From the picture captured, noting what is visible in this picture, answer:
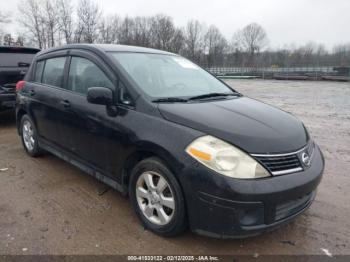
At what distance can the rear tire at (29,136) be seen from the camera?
4770 mm

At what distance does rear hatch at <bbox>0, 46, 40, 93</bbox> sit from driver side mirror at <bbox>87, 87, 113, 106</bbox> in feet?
15.9

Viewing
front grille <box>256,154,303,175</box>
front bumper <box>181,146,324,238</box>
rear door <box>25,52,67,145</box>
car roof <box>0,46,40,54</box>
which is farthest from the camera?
car roof <box>0,46,40,54</box>

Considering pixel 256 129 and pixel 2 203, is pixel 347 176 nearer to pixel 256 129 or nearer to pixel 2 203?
pixel 256 129

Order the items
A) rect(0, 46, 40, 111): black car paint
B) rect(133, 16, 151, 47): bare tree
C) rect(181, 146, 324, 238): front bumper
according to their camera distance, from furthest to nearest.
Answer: rect(133, 16, 151, 47): bare tree
rect(0, 46, 40, 111): black car paint
rect(181, 146, 324, 238): front bumper

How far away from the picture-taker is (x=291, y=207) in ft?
8.27

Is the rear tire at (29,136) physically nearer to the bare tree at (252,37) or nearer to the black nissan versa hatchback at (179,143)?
→ the black nissan versa hatchback at (179,143)

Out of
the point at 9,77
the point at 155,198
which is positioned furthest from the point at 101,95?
the point at 9,77

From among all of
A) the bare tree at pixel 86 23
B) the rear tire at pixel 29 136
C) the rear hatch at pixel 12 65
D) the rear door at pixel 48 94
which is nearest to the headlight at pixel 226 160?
the rear door at pixel 48 94

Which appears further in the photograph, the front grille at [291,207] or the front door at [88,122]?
the front door at [88,122]

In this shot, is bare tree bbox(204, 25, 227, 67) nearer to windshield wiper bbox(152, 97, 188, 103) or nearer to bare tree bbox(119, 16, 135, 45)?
bare tree bbox(119, 16, 135, 45)

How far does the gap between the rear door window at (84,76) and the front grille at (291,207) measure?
6.45 ft

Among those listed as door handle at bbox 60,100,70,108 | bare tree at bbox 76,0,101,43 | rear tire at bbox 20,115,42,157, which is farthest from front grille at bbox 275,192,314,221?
bare tree at bbox 76,0,101,43

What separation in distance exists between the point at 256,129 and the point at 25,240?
7.34 feet

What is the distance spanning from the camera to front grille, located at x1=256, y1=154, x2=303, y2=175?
2363mm
